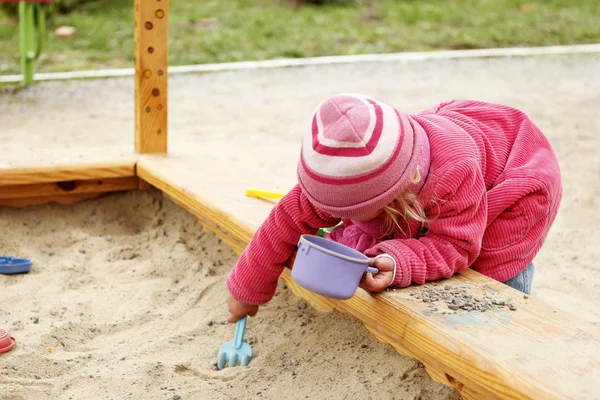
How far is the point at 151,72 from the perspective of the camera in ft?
10.7

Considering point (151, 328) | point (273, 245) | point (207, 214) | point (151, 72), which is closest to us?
point (273, 245)

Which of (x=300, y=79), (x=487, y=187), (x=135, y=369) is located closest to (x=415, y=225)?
(x=487, y=187)

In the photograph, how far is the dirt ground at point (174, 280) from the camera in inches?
Result: 79.0

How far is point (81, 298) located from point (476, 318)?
129 cm

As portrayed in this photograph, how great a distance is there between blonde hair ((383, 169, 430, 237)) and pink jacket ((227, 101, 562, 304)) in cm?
2

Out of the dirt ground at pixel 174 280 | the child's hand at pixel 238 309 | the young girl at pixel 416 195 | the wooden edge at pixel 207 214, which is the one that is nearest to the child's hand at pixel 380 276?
the young girl at pixel 416 195

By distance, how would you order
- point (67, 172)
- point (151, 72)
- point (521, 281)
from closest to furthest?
point (521, 281)
point (67, 172)
point (151, 72)

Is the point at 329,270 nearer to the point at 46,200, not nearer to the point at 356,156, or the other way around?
the point at 356,156

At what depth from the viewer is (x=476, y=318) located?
1.77 metres

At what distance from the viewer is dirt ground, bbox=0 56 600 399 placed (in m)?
2.01

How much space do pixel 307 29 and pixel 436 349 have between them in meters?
6.49

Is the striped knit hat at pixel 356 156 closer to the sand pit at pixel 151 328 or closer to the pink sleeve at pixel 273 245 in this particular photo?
the pink sleeve at pixel 273 245

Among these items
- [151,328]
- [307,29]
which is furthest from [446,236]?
[307,29]

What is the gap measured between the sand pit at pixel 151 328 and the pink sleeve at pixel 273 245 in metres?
0.18
